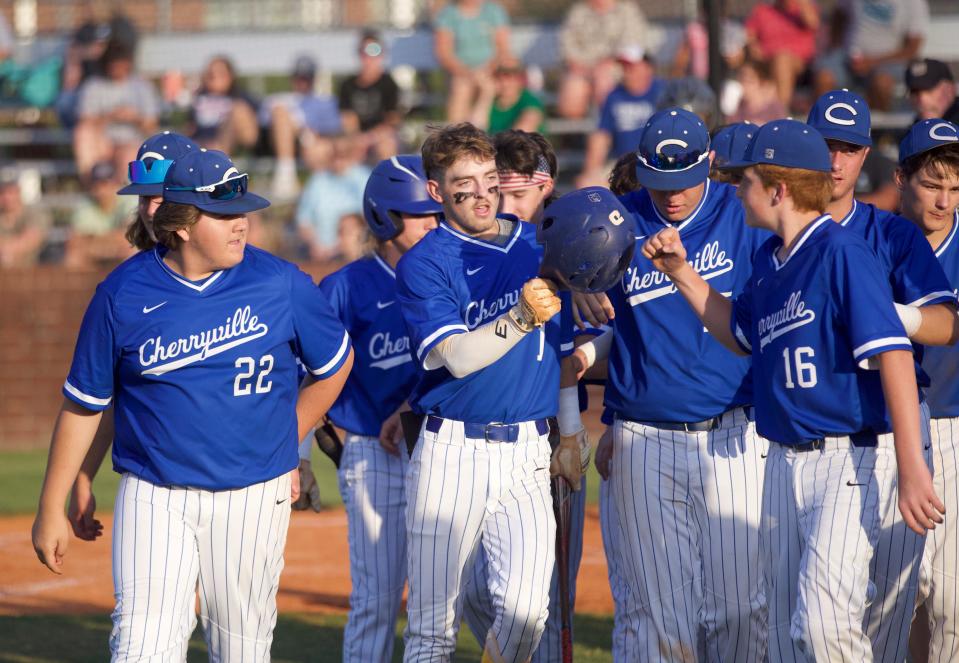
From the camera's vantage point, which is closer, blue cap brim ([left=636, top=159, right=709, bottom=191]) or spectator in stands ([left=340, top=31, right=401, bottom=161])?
blue cap brim ([left=636, top=159, right=709, bottom=191])

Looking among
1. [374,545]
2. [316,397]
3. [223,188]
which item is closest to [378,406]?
[374,545]

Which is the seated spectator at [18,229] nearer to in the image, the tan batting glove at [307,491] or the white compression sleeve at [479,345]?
the tan batting glove at [307,491]

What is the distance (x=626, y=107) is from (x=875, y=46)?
2533mm

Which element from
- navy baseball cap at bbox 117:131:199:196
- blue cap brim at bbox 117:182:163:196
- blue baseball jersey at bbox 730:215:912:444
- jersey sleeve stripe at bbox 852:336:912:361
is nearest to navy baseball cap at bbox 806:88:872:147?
blue baseball jersey at bbox 730:215:912:444

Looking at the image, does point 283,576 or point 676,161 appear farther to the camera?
point 283,576

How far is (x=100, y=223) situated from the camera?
565 inches

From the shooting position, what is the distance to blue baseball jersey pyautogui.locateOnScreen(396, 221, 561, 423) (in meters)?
4.85

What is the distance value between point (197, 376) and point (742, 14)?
11319 mm

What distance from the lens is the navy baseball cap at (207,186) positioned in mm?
4531

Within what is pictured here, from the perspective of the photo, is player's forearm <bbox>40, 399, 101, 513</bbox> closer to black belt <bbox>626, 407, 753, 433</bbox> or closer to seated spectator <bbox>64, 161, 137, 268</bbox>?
black belt <bbox>626, 407, 753, 433</bbox>

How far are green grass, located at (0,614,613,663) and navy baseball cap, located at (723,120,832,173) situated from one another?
110 inches

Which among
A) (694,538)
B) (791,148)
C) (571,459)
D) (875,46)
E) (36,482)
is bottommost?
(36,482)

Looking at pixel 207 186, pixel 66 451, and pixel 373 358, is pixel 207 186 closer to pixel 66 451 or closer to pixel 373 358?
pixel 66 451

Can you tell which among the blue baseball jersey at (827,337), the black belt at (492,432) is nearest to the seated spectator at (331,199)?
the black belt at (492,432)
